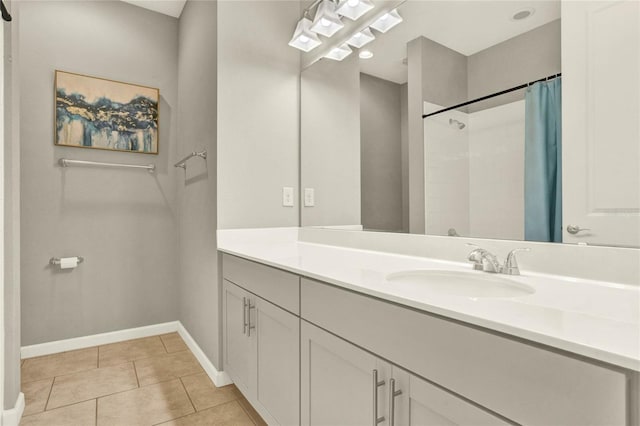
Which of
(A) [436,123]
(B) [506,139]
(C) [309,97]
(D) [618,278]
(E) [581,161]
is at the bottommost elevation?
(D) [618,278]

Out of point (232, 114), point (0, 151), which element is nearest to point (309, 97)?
point (232, 114)

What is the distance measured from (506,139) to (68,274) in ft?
9.49

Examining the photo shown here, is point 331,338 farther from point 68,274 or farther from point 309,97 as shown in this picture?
point 68,274

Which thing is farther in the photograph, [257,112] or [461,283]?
[257,112]

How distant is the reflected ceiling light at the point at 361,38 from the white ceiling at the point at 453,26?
3 cm

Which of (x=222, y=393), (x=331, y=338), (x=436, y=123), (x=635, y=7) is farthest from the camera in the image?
(x=222, y=393)

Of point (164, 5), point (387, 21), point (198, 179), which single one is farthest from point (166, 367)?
point (164, 5)

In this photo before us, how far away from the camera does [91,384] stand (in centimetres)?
197

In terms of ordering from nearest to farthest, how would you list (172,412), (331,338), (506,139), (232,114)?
(331,338), (506,139), (172,412), (232,114)

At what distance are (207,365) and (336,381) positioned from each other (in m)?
1.40

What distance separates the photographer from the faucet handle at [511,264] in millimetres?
1041

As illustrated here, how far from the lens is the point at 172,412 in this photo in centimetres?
170

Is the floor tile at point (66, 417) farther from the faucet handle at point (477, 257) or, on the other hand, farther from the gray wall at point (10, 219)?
the faucet handle at point (477, 257)

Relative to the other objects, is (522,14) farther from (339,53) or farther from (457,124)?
(339,53)
